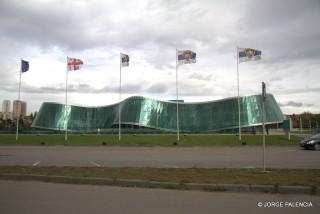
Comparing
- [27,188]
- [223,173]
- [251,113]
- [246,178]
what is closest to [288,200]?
[246,178]

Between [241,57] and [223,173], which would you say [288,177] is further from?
[241,57]

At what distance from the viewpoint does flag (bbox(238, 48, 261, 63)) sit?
149 ft

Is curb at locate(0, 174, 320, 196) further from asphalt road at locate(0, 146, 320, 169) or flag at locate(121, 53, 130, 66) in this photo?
flag at locate(121, 53, 130, 66)

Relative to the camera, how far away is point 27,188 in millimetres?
10461

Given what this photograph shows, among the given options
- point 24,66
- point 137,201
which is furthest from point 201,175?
point 24,66

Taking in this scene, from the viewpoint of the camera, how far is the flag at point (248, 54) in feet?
149

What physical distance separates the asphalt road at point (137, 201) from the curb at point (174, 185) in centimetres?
34

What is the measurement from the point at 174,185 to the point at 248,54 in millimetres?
38109

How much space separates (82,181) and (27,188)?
5.32ft

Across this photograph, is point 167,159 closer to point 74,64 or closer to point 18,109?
point 74,64

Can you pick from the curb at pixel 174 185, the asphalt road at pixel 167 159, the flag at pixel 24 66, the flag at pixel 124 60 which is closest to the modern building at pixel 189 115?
the flag at pixel 124 60

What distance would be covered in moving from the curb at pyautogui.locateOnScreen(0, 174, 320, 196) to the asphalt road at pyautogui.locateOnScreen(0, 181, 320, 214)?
1.10ft

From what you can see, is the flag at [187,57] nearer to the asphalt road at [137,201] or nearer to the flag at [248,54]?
the flag at [248,54]

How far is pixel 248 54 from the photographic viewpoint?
1809 inches
